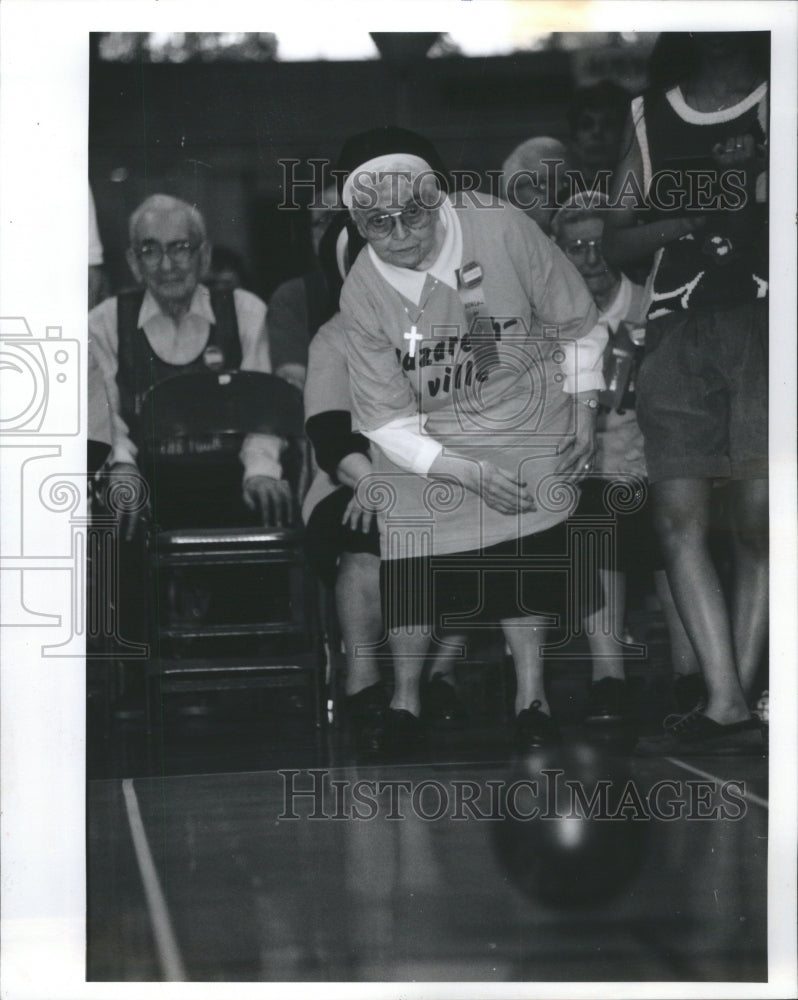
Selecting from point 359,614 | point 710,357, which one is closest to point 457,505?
point 359,614

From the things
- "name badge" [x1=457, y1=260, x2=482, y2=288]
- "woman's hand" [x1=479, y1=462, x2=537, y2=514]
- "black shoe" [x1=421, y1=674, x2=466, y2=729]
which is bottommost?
"black shoe" [x1=421, y1=674, x2=466, y2=729]

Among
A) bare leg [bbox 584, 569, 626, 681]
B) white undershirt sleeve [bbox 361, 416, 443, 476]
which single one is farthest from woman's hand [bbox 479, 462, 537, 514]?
bare leg [bbox 584, 569, 626, 681]

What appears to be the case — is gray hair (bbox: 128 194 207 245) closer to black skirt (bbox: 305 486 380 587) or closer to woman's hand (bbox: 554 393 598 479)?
black skirt (bbox: 305 486 380 587)

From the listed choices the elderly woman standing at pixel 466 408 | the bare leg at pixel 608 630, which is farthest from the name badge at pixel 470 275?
the bare leg at pixel 608 630

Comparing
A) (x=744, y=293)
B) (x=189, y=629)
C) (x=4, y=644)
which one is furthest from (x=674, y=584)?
(x=4, y=644)

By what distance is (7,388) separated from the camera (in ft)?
9.26

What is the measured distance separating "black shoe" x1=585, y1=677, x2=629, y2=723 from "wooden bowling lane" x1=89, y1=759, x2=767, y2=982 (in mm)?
105

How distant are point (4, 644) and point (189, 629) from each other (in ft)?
1.23

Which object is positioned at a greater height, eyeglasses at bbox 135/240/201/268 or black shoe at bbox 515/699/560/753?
eyeglasses at bbox 135/240/201/268

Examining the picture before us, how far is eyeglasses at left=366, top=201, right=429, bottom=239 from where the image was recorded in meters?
2.84

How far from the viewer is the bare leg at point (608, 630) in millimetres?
2846

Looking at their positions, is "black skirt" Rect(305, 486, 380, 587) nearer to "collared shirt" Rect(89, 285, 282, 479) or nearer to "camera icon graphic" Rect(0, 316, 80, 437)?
"collared shirt" Rect(89, 285, 282, 479)

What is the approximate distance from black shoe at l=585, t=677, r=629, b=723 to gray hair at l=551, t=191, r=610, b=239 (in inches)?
36.6

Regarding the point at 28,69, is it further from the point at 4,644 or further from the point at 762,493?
the point at 762,493
